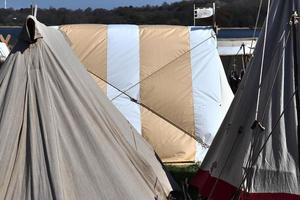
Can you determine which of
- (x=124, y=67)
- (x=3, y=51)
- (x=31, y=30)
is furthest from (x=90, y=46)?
(x=3, y=51)

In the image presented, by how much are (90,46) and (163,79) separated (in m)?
1.13

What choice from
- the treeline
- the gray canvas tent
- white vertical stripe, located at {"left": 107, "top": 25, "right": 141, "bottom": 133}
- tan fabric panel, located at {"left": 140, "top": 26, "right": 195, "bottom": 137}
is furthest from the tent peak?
the treeline

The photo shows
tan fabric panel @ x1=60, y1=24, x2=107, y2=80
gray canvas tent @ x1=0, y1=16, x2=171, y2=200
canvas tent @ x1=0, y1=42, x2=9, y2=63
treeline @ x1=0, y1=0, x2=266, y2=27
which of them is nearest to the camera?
gray canvas tent @ x1=0, y1=16, x2=171, y2=200

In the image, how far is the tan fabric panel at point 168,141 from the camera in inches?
318

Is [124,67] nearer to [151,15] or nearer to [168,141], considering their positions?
[168,141]

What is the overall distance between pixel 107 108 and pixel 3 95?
3.01ft

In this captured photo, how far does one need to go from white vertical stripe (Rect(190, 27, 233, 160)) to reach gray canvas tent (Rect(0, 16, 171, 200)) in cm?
311

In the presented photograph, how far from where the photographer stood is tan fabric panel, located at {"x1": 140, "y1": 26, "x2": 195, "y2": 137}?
816 cm

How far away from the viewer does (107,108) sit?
5188 millimetres

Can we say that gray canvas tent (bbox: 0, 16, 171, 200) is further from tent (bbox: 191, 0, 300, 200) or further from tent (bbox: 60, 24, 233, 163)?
tent (bbox: 60, 24, 233, 163)

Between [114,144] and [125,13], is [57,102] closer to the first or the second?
[114,144]

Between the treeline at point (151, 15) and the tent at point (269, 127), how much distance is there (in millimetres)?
10581

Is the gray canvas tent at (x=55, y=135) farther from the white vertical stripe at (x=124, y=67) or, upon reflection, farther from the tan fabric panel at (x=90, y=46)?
the tan fabric panel at (x=90, y=46)

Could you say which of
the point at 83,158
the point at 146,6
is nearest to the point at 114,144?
the point at 83,158
